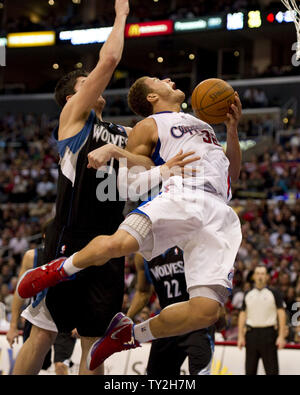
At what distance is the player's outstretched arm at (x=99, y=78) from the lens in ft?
15.0

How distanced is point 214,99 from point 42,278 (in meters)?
1.88

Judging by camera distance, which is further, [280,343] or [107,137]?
[280,343]

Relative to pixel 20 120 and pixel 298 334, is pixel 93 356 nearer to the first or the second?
pixel 298 334

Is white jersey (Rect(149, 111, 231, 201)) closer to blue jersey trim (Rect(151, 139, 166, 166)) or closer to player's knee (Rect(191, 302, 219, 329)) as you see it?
blue jersey trim (Rect(151, 139, 166, 166))

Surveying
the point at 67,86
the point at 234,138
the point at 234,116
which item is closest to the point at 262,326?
the point at 234,138

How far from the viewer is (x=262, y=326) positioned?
9383 millimetres

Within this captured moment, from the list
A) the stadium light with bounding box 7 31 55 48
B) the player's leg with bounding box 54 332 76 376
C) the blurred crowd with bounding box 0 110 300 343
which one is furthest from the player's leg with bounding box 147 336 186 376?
the stadium light with bounding box 7 31 55 48

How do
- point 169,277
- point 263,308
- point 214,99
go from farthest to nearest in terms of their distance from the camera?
point 263,308
point 169,277
point 214,99

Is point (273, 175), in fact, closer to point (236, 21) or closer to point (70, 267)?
point (236, 21)

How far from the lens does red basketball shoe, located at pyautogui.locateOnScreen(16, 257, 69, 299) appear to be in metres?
4.46

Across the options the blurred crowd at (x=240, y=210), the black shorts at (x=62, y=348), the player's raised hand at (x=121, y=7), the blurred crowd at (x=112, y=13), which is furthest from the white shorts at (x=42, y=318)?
the blurred crowd at (x=112, y=13)

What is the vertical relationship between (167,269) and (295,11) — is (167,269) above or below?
below
